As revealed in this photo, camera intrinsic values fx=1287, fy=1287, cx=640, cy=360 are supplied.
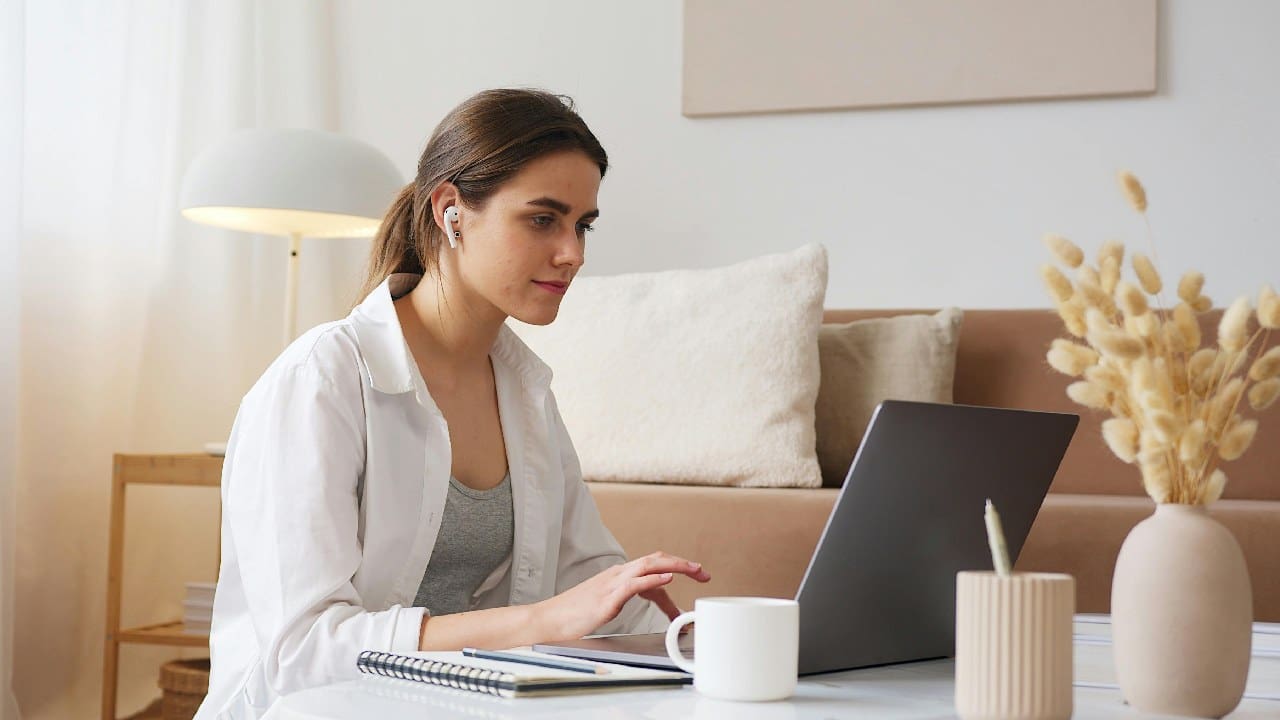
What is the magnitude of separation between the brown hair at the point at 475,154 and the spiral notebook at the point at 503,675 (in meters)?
0.70

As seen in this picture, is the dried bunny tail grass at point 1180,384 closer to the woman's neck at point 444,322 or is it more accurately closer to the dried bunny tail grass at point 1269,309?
→ the dried bunny tail grass at point 1269,309

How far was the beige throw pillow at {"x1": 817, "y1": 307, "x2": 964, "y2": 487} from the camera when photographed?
241 cm

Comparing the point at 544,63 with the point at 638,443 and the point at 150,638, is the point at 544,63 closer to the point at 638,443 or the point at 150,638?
the point at 638,443

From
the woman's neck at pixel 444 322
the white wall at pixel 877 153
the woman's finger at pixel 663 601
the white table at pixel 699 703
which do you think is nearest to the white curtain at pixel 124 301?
the white wall at pixel 877 153

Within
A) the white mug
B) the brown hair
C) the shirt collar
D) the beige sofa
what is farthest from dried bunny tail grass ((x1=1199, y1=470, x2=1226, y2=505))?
the beige sofa

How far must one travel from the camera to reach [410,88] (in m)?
3.38

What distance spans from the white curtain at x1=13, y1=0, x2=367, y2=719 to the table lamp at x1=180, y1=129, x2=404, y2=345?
10.8 inches

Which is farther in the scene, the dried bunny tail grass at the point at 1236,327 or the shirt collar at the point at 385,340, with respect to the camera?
the shirt collar at the point at 385,340

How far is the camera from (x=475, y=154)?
57.0 inches

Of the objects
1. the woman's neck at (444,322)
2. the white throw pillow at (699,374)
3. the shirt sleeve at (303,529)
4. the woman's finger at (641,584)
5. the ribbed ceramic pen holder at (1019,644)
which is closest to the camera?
the ribbed ceramic pen holder at (1019,644)

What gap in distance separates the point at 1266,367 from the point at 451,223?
95cm

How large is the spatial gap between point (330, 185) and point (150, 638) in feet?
3.22

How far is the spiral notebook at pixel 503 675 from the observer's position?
771 millimetres

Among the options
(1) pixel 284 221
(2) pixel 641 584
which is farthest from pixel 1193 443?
(1) pixel 284 221
